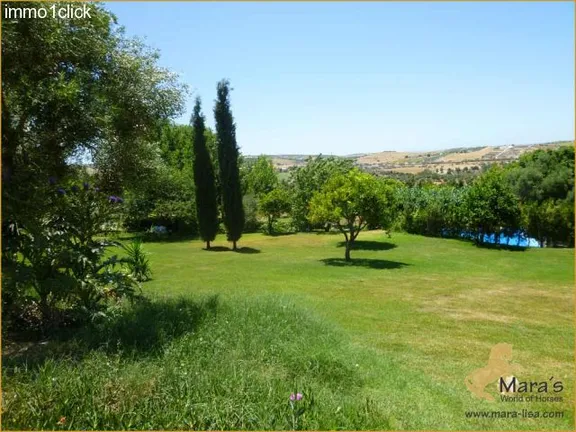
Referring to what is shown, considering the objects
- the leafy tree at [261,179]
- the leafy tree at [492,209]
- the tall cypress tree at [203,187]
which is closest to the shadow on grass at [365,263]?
the tall cypress tree at [203,187]

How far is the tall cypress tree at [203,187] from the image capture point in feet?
88.9

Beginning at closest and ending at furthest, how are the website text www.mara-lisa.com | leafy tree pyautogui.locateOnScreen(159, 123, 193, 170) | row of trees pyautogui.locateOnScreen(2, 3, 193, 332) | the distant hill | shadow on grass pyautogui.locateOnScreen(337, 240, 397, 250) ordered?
the website text www.mara-lisa.com
row of trees pyautogui.locateOnScreen(2, 3, 193, 332)
shadow on grass pyautogui.locateOnScreen(337, 240, 397, 250)
leafy tree pyautogui.locateOnScreen(159, 123, 193, 170)
the distant hill

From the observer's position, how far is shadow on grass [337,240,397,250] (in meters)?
27.1

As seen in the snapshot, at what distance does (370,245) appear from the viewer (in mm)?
28109

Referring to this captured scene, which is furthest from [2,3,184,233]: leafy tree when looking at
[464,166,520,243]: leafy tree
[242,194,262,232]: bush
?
[242,194,262,232]: bush

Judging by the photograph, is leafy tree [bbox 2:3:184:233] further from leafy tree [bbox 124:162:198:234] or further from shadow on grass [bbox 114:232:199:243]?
shadow on grass [bbox 114:232:199:243]

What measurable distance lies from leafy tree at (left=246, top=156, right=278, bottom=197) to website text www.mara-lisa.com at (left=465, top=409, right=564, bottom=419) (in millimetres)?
37926

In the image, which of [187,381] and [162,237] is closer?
[187,381]

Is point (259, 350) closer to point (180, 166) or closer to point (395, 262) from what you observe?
point (395, 262)

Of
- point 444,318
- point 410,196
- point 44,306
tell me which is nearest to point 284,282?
point 444,318

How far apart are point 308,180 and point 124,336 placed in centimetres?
3465

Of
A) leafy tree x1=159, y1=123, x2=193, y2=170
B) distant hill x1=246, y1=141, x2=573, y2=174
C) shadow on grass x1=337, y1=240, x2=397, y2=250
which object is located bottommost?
shadow on grass x1=337, y1=240, x2=397, y2=250

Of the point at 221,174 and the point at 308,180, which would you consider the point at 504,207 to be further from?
the point at 221,174

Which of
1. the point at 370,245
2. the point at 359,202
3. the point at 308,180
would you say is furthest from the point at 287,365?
the point at 308,180
